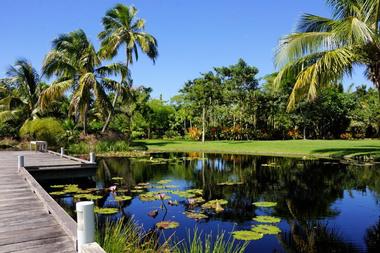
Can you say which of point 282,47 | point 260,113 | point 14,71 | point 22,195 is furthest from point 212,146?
point 22,195

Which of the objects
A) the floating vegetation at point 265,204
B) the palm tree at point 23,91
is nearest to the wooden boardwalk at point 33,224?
the floating vegetation at point 265,204

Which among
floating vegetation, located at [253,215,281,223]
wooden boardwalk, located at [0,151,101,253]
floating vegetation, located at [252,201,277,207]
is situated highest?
wooden boardwalk, located at [0,151,101,253]

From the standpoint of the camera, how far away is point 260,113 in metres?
39.3

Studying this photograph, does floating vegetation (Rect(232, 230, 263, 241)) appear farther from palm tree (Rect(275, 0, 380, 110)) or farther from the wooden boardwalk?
palm tree (Rect(275, 0, 380, 110))

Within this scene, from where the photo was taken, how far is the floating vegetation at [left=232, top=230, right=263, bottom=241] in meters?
6.14

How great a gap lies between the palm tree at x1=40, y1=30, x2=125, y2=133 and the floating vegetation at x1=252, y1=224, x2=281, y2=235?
60.2 ft

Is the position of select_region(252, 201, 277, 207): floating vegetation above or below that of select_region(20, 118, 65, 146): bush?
below

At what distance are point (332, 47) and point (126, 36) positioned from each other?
15.8m

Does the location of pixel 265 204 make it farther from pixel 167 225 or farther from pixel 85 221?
pixel 85 221

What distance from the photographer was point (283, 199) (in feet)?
31.7

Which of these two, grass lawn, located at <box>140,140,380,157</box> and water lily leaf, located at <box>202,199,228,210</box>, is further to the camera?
grass lawn, located at <box>140,140,380,157</box>

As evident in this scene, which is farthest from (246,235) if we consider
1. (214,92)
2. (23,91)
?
(214,92)

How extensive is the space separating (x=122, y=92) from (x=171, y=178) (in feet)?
42.2

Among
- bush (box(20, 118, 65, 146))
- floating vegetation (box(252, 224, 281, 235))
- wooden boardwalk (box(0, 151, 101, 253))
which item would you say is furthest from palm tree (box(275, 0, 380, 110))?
bush (box(20, 118, 65, 146))
